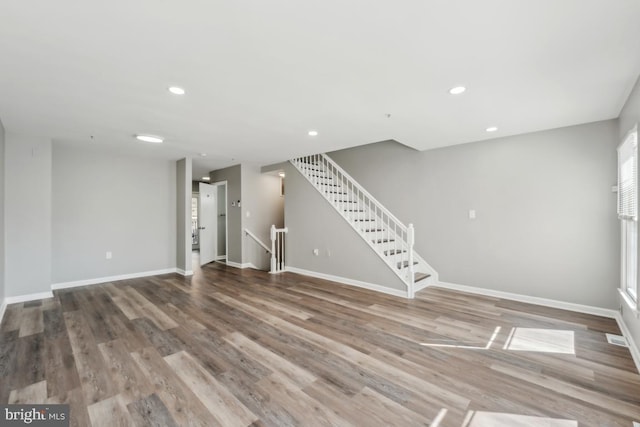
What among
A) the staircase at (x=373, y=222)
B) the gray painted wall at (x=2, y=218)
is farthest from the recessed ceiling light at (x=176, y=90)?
the staircase at (x=373, y=222)

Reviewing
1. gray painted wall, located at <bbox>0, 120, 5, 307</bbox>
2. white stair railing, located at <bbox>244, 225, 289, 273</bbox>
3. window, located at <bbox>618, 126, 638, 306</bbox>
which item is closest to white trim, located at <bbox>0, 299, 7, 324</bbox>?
gray painted wall, located at <bbox>0, 120, 5, 307</bbox>

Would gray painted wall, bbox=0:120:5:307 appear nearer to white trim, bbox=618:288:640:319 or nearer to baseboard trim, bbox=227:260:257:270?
baseboard trim, bbox=227:260:257:270

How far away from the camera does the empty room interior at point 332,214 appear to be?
174 centimetres

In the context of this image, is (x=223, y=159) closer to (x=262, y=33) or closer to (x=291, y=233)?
(x=291, y=233)

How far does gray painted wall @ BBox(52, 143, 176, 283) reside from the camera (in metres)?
4.74

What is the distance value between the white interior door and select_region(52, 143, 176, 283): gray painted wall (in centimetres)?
99

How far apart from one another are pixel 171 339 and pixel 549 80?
4.16 meters

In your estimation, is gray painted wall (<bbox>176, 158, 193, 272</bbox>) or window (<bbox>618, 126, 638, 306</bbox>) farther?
gray painted wall (<bbox>176, 158, 193, 272</bbox>)

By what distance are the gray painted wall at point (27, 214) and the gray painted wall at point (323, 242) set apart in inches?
154

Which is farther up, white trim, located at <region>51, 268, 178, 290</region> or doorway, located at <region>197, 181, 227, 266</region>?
doorway, located at <region>197, 181, 227, 266</region>

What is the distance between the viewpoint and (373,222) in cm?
566

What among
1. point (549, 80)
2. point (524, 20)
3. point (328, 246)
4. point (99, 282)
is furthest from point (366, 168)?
point (99, 282)

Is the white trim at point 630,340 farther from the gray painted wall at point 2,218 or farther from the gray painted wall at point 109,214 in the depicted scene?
the gray painted wall at point 109,214

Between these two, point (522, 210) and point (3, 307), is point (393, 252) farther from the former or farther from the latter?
point (3, 307)
